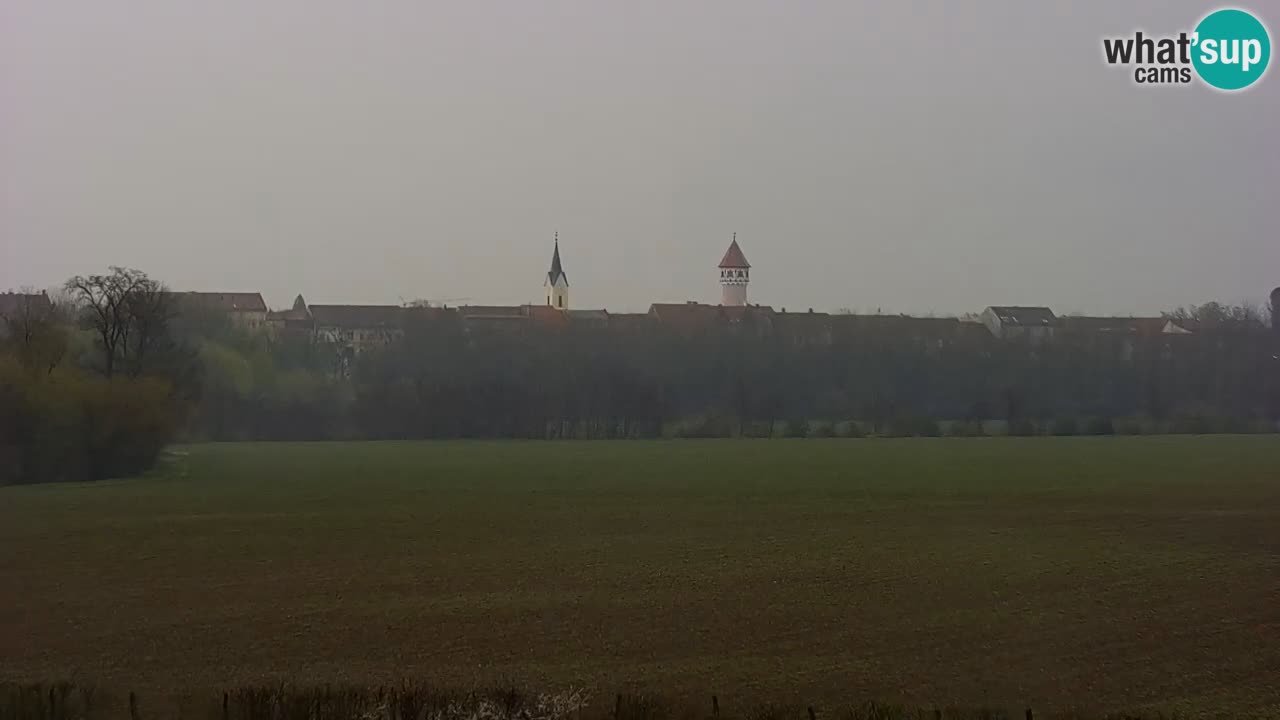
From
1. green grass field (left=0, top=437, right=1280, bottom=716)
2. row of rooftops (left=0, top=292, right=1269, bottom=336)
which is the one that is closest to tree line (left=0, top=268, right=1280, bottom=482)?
row of rooftops (left=0, top=292, right=1269, bottom=336)

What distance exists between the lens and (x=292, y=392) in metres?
96.9

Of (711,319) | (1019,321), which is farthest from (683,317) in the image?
(1019,321)

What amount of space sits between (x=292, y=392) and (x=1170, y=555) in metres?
79.3

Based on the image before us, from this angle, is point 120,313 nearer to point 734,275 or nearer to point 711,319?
point 711,319

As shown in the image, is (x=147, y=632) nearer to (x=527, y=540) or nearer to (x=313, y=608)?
(x=313, y=608)

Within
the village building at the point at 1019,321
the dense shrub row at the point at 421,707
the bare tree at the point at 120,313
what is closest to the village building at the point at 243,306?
the bare tree at the point at 120,313

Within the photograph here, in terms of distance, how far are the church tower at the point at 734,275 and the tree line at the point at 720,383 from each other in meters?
54.6

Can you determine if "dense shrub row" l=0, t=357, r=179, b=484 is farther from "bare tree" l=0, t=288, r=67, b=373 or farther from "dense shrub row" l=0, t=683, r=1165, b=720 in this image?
"dense shrub row" l=0, t=683, r=1165, b=720

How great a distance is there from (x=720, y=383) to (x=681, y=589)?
79.9m

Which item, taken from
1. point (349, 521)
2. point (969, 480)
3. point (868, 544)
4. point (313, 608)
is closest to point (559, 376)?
point (969, 480)

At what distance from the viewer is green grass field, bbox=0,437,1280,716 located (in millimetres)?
15906

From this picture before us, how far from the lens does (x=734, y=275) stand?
168 meters

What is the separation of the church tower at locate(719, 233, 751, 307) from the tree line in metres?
54.6

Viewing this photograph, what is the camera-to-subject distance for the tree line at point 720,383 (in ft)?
304
